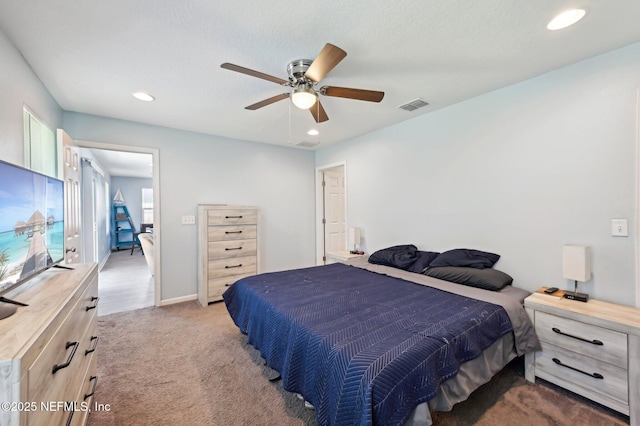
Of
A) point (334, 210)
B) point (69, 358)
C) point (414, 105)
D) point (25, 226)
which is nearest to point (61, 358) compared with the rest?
point (69, 358)

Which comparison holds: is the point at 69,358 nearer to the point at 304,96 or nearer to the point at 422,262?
the point at 304,96

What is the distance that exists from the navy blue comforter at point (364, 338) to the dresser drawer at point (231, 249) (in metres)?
1.42

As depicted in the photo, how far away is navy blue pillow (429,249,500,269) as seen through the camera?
2591 millimetres

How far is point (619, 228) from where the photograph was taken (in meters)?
1.96

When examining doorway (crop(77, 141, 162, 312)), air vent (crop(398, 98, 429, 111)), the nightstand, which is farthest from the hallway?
the nightstand

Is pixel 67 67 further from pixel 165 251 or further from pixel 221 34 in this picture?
pixel 165 251

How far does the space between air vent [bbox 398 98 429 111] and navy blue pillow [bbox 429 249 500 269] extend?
1687 millimetres

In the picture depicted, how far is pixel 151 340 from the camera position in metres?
2.67

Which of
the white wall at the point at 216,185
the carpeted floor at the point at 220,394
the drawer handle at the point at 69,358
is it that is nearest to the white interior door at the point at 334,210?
the white wall at the point at 216,185

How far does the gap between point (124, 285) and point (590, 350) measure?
19.7 ft

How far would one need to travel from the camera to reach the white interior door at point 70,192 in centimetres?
252

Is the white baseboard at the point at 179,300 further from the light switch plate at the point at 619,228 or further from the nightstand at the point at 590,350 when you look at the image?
the light switch plate at the point at 619,228

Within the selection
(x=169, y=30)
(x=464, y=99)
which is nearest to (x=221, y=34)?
(x=169, y=30)

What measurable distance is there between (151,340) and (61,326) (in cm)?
195
